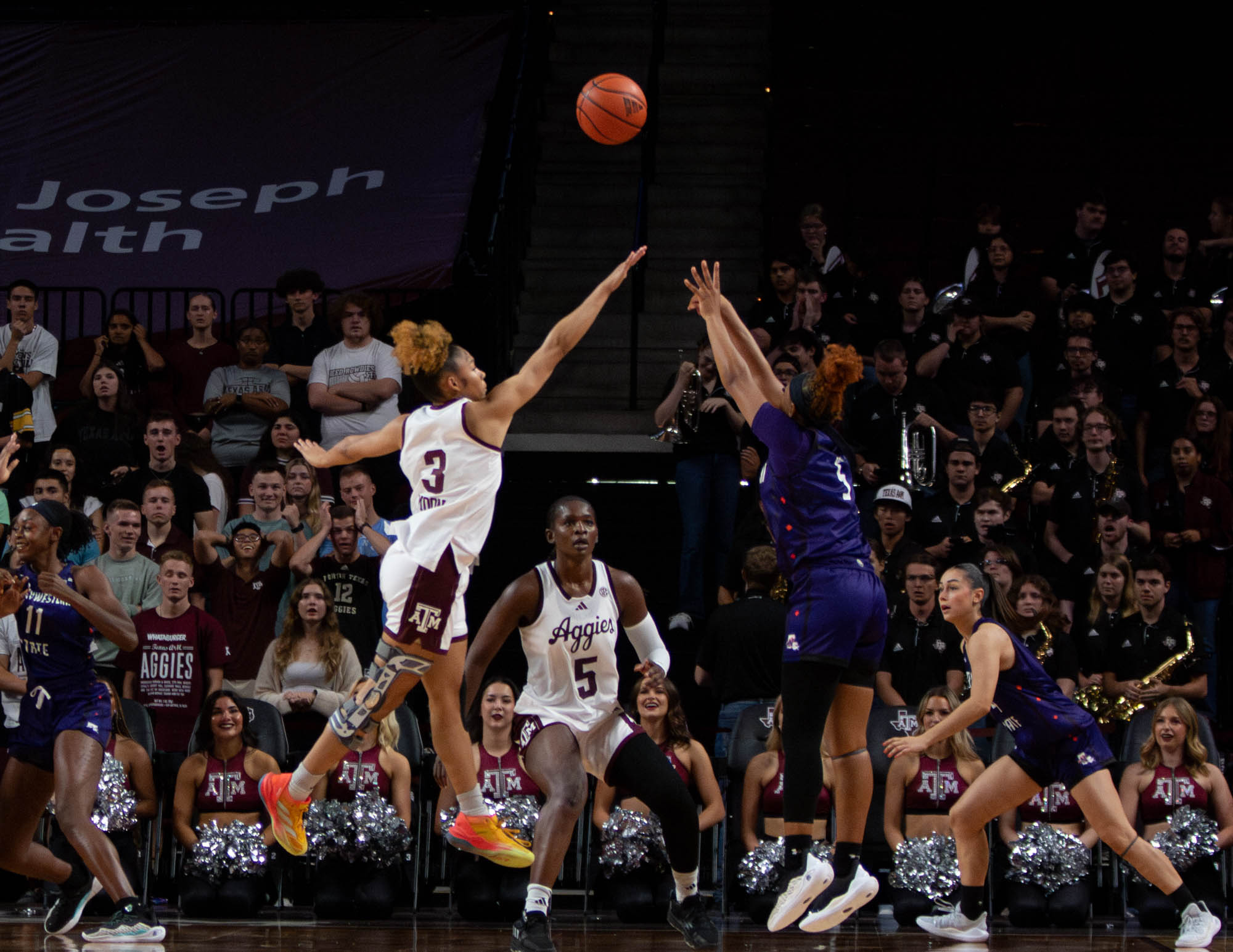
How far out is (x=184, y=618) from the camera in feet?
32.7

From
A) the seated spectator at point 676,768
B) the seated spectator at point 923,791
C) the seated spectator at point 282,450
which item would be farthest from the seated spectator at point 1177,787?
the seated spectator at point 282,450

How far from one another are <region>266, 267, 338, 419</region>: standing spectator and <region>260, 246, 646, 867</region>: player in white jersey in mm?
5883

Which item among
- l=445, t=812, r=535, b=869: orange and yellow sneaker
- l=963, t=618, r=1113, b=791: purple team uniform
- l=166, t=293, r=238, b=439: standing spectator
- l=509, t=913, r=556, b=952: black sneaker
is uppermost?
l=166, t=293, r=238, b=439: standing spectator

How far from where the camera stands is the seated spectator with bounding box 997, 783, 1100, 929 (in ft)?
30.9

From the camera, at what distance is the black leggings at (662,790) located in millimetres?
7672

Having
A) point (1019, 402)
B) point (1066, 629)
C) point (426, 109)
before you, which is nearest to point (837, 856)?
point (1066, 629)

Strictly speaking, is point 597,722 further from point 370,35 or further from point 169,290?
point 370,35

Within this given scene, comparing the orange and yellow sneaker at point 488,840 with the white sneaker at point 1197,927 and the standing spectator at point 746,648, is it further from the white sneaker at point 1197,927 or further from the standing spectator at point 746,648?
the white sneaker at point 1197,927

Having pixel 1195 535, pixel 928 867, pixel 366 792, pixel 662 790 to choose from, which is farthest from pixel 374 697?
pixel 1195 535

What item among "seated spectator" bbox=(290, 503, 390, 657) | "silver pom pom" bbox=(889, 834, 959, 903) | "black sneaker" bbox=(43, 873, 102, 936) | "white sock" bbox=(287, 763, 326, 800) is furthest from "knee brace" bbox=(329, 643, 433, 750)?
"silver pom pom" bbox=(889, 834, 959, 903)

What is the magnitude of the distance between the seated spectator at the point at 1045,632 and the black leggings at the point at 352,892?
4128 millimetres

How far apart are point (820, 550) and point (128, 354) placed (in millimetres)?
7352

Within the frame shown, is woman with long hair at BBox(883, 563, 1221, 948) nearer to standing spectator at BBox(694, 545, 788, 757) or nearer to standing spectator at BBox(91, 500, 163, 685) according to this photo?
standing spectator at BBox(694, 545, 788, 757)

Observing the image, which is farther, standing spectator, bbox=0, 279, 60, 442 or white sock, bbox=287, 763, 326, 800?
standing spectator, bbox=0, 279, 60, 442
